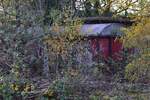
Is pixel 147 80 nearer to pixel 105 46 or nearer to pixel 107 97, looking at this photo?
pixel 107 97

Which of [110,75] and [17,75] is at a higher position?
[17,75]

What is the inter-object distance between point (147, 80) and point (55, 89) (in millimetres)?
2857

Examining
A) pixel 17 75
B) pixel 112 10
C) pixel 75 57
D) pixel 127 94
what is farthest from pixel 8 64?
pixel 112 10

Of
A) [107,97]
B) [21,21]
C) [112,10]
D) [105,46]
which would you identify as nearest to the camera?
[107,97]

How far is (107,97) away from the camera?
8773 millimetres

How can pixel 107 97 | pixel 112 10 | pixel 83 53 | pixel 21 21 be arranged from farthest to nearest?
pixel 112 10 → pixel 21 21 → pixel 83 53 → pixel 107 97

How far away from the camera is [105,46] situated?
17.2 metres

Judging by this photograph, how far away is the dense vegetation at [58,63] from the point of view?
892 centimetres

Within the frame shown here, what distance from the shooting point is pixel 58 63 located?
10258 mm

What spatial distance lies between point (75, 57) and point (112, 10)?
42.8 ft

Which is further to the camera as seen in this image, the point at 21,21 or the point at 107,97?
the point at 21,21

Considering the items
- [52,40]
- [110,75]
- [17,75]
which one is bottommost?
[110,75]

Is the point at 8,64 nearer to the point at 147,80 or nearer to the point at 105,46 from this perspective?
the point at 147,80

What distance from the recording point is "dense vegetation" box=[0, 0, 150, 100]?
8922mm
